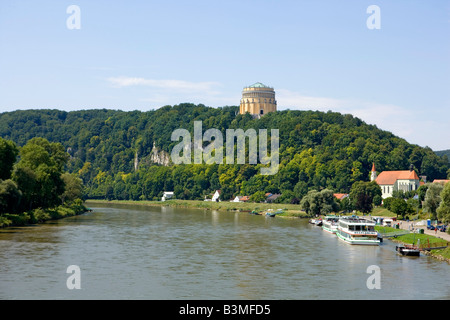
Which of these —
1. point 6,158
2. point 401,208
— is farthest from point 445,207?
point 6,158

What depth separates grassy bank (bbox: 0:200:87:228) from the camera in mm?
79706

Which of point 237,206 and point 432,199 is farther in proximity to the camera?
point 237,206

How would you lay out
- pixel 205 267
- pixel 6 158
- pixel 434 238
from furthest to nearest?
1. pixel 6 158
2. pixel 434 238
3. pixel 205 267

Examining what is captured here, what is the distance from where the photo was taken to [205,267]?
50.8 meters

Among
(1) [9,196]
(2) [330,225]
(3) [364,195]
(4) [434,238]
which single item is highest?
(1) [9,196]

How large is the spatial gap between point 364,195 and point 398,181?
114 ft

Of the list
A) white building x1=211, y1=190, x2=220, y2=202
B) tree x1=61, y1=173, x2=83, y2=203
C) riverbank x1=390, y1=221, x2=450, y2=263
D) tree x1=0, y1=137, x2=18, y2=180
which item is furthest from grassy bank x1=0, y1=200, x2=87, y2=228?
white building x1=211, y1=190, x2=220, y2=202

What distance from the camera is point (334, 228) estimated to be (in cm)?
8806

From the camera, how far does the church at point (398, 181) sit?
146125 mm

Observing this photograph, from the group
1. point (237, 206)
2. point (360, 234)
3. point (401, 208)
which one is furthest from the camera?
point (237, 206)

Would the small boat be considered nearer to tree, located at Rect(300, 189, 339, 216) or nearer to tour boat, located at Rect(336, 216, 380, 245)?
tour boat, located at Rect(336, 216, 380, 245)

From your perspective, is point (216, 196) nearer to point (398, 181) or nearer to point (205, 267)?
point (398, 181)
